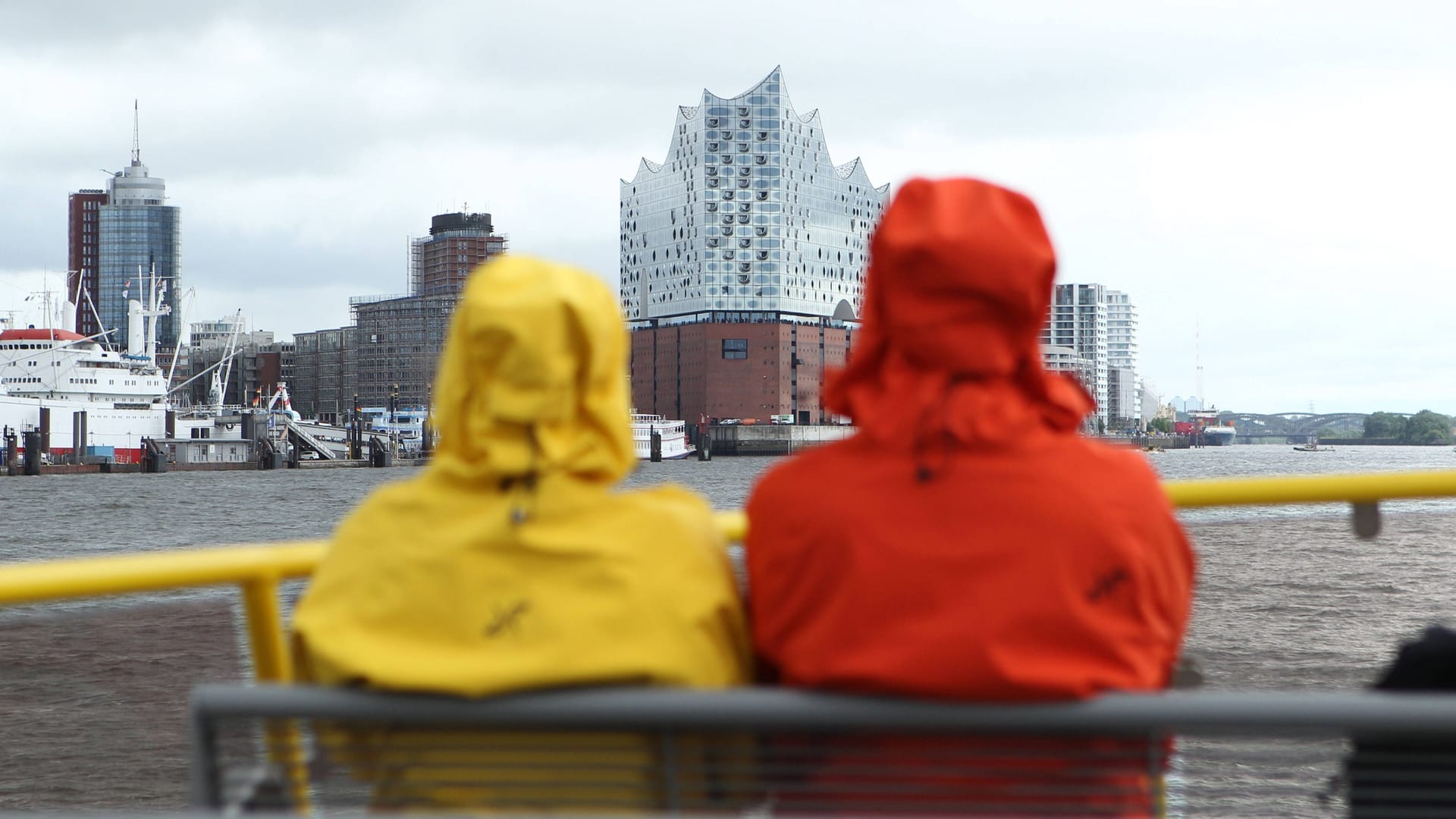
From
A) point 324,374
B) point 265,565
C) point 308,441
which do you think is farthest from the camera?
point 324,374

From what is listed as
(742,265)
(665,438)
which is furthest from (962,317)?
(742,265)

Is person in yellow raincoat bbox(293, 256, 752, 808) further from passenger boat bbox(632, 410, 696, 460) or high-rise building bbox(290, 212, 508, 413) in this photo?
high-rise building bbox(290, 212, 508, 413)

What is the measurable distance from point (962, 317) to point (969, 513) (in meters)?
0.26

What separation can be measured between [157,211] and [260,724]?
179 meters

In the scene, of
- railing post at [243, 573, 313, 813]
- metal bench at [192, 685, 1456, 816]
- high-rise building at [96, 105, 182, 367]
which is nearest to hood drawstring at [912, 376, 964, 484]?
metal bench at [192, 685, 1456, 816]

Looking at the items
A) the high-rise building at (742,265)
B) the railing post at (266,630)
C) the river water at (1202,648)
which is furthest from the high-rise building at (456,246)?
the railing post at (266,630)

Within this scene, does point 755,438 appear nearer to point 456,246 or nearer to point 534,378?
point 456,246

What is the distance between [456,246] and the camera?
15325 cm

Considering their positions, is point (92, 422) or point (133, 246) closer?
point (92, 422)

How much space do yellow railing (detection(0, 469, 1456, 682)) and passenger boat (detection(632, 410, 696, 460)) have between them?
82.6m

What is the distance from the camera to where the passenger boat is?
8800 centimetres

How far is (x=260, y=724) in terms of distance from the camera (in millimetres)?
1758

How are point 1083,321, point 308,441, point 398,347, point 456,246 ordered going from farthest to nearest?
point 1083,321, point 456,246, point 398,347, point 308,441

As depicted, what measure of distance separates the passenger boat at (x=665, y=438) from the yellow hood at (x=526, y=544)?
83.3 metres
